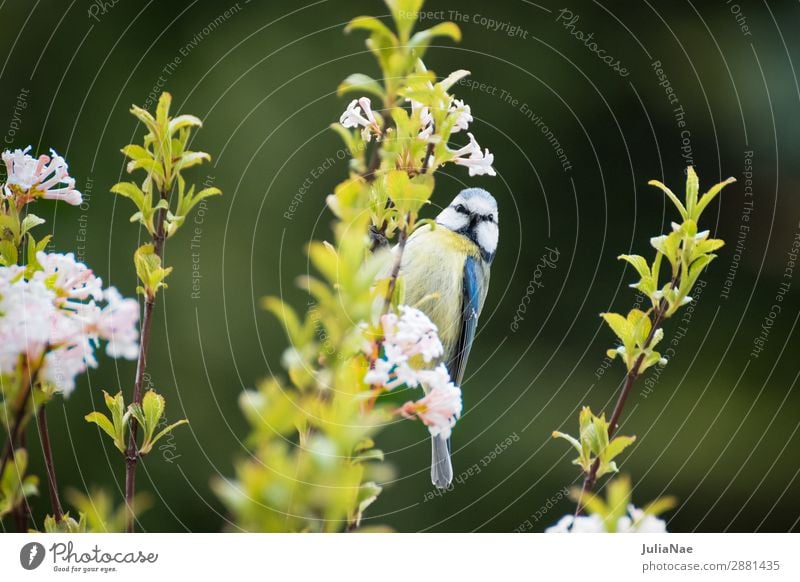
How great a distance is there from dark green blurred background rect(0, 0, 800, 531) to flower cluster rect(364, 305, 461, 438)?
0.59 metres

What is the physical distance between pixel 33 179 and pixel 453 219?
0.56 metres

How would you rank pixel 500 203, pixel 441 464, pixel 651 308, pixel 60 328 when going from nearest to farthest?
pixel 60 328 → pixel 651 308 → pixel 441 464 → pixel 500 203

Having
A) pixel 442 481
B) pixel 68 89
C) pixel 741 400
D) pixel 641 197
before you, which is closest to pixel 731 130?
pixel 641 197

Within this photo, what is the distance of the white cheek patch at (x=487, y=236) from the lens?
3.21ft

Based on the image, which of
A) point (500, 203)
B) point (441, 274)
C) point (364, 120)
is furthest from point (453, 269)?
point (364, 120)

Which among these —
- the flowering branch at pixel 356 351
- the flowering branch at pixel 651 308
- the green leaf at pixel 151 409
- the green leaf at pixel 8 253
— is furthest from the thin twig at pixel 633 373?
the green leaf at pixel 8 253

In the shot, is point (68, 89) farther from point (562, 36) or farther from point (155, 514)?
point (562, 36)

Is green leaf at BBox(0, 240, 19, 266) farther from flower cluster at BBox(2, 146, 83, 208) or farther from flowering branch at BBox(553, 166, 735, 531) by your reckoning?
flowering branch at BBox(553, 166, 735, 531)

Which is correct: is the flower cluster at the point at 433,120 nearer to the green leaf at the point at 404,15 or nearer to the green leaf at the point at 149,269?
the green leaf at the point at 404,15

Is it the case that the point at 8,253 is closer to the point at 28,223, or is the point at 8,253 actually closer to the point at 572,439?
the point at 28,223

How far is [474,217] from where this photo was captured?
97cm

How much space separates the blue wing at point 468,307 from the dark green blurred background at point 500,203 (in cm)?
10
